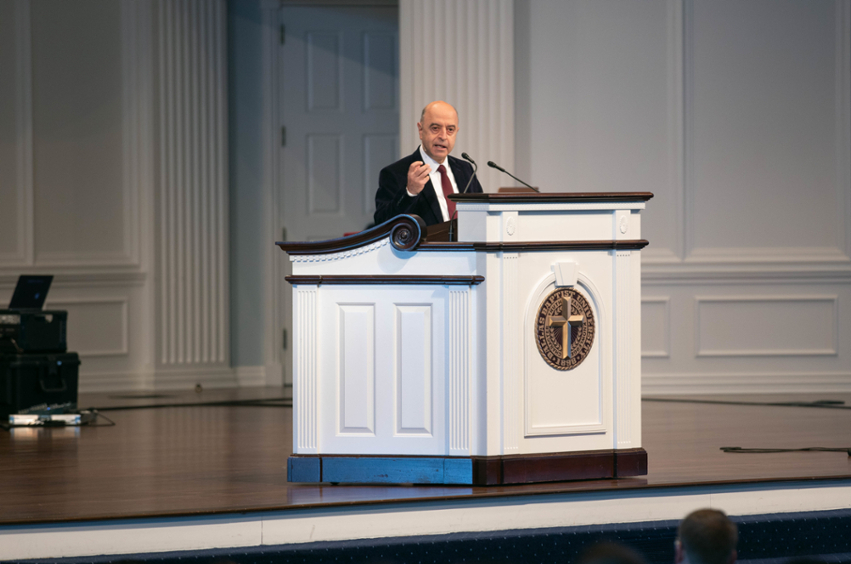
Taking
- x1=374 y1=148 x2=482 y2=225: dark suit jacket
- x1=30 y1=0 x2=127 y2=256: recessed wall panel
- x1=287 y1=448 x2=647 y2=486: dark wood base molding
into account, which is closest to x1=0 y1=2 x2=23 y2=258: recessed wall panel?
x1=30 y1=0 x2=127 y2=256: recessed wall panel

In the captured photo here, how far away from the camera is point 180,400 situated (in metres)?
6.40

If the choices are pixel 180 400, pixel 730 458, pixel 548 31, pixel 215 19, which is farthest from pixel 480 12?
pixel 730 458

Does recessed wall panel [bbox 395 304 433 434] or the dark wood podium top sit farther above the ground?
the dark wood podium top

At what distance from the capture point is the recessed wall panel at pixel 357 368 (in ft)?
9.73

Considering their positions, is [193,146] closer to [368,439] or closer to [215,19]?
A: [215,19]

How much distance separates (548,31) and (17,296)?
3.80 m

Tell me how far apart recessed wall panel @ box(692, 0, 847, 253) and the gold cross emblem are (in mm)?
3744

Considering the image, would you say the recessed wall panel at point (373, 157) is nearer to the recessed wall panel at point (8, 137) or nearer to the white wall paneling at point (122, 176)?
the white wall paneling at point (122, 176)

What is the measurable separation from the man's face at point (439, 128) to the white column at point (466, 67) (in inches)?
112

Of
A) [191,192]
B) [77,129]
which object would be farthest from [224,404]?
[77,129]

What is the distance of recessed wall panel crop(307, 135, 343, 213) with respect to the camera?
7.65m

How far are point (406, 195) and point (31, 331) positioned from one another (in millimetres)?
3064

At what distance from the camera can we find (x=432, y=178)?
11.2 feet

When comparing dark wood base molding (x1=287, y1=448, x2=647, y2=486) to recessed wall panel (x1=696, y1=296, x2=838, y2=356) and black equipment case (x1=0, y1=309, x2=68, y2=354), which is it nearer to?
A: black equipment case (x1=0, y1=309, x2=68, y2=354)
